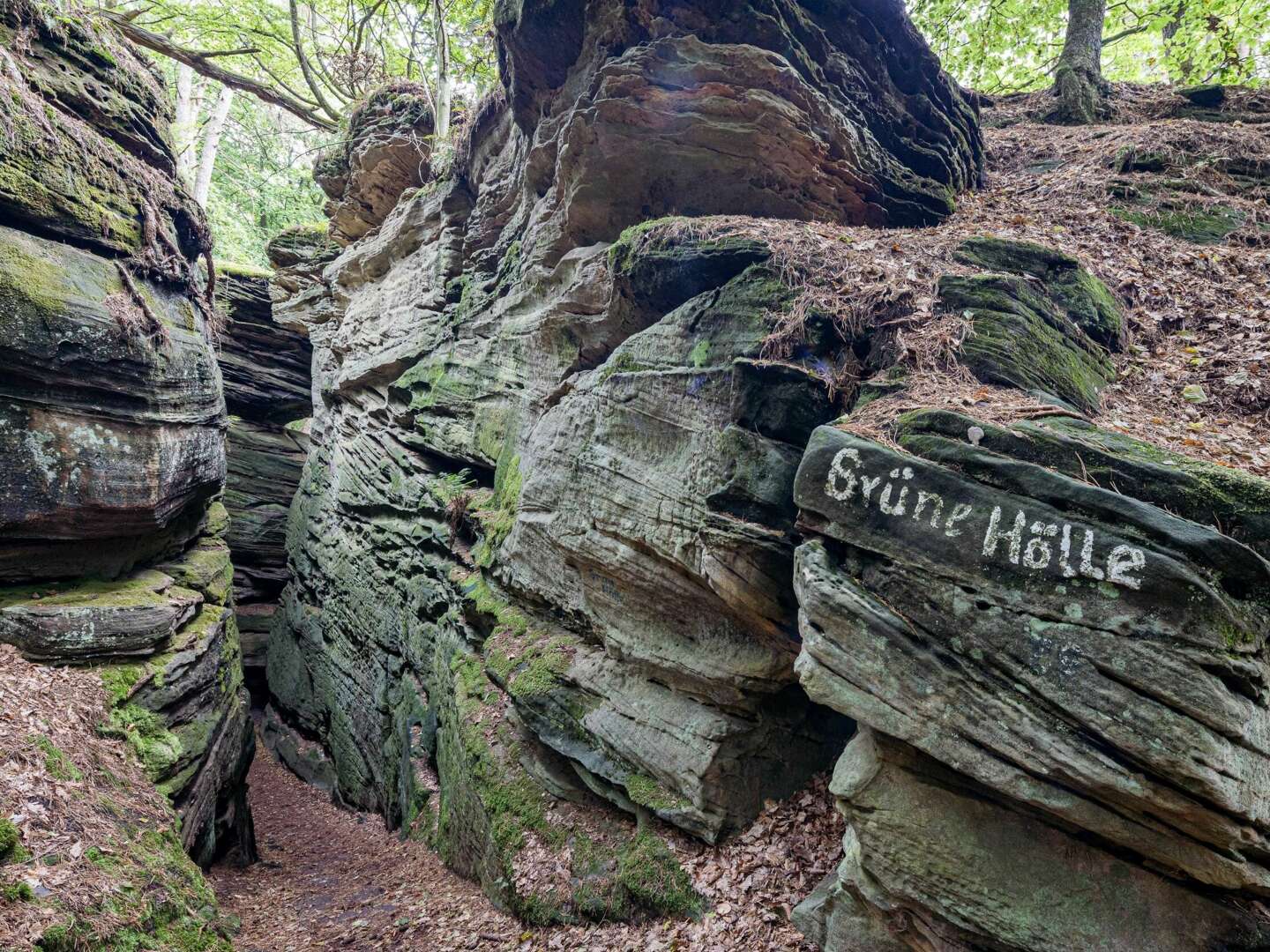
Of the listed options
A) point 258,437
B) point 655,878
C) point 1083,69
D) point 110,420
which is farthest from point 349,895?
point 1083,69

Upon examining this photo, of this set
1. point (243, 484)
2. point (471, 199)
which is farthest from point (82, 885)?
point (243, 484)

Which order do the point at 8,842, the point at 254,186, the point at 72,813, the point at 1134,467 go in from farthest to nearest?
the point at 254,186, the point at 72,813, the point at 8,842, the point at 1134,467

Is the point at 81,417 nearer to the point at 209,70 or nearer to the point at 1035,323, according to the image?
the point at 1035,323

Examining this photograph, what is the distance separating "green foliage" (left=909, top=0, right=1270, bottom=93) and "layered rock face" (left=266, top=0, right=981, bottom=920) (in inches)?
258

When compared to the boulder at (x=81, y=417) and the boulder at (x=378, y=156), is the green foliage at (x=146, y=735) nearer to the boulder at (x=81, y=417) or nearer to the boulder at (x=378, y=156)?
the boulder at (x=81, y=417)

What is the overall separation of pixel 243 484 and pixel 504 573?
12558 mm

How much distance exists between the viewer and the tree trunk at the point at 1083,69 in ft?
35.5

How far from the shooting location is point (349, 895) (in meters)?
8.05

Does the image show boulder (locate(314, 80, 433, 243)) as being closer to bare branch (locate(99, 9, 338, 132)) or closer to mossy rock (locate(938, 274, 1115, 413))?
bare branch (locate(99, 9, 338, 132))

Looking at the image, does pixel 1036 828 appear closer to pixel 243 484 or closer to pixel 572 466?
pixel 572 466

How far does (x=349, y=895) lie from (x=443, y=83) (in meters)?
14.3

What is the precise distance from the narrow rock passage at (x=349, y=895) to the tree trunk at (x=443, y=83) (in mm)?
13514

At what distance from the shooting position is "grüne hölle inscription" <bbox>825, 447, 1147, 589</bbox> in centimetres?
350

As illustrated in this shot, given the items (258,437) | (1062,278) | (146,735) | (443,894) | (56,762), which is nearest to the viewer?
(56,762)
